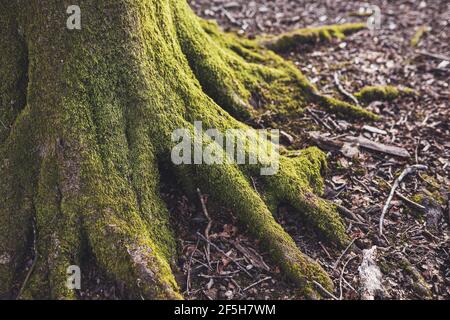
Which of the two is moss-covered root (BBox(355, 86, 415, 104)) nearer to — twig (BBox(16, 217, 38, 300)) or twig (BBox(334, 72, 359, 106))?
twig (BBox(334, 72, 359, 106))

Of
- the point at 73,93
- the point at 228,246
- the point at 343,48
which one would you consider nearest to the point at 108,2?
the point at 73,93

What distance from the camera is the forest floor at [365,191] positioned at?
429cm

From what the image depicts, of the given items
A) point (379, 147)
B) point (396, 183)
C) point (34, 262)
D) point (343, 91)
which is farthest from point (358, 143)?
point (34, 262)

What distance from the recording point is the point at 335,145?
18.9 ft

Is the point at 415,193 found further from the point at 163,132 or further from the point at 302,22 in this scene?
the point at 302,22

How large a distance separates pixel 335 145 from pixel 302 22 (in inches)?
164

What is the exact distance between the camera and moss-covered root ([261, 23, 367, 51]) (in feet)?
25.4

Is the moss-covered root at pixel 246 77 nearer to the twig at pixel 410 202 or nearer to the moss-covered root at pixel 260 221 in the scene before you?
the moss-covered root at pixel 260 221

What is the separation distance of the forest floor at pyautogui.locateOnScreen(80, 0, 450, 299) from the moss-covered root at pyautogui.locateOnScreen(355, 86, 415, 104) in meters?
0.12

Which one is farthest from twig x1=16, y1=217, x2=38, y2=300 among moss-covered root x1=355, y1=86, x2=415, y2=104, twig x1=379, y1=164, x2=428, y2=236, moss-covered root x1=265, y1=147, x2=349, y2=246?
moss-covered root x1=355, y1=86, x2=415, y2=104

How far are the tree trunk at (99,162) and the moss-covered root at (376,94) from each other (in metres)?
2.70

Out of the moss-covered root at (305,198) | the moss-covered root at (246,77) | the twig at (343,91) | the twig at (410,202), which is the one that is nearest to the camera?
the moss-covered root at (305,198)

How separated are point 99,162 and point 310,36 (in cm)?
526

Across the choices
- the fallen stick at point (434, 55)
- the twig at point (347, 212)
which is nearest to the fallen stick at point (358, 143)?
the twig at point (347, 212)
